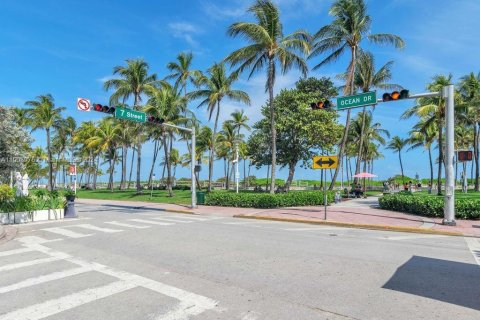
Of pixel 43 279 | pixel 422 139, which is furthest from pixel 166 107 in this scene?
pixel 422 139

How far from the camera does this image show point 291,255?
351 inches

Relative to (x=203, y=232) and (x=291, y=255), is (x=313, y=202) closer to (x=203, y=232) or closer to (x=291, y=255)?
(x=203, y=232)

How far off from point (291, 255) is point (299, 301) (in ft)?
11.3

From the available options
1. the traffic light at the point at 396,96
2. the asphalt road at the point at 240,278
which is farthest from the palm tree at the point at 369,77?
the asphalt road at the point at 240,278

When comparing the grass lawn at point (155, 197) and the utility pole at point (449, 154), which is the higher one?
the utility pole at point (449, 154)

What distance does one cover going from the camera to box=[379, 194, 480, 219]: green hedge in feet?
55.8

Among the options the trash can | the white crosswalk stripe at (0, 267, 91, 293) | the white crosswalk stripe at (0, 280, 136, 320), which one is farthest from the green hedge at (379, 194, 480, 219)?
the white crosswalk stripe at (0, 267, 91, 293)

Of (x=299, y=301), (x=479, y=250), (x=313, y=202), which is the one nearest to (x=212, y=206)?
(x=313, y=202)

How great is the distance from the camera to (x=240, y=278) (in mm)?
6797

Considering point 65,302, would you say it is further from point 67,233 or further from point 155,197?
point 155,197

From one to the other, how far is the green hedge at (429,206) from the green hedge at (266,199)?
4916 millimetres

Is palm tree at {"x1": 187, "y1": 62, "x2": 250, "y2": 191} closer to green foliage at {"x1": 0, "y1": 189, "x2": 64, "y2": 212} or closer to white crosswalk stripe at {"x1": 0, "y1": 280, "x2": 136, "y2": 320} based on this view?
green foliage at {"x1": 0, "y1": 189, "x2": 64, "y2": 212}

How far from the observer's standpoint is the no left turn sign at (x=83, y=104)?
626 inches

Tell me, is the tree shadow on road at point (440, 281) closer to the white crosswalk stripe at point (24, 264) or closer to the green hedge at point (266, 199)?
the white crosswalk stripe at point (24, 264)
